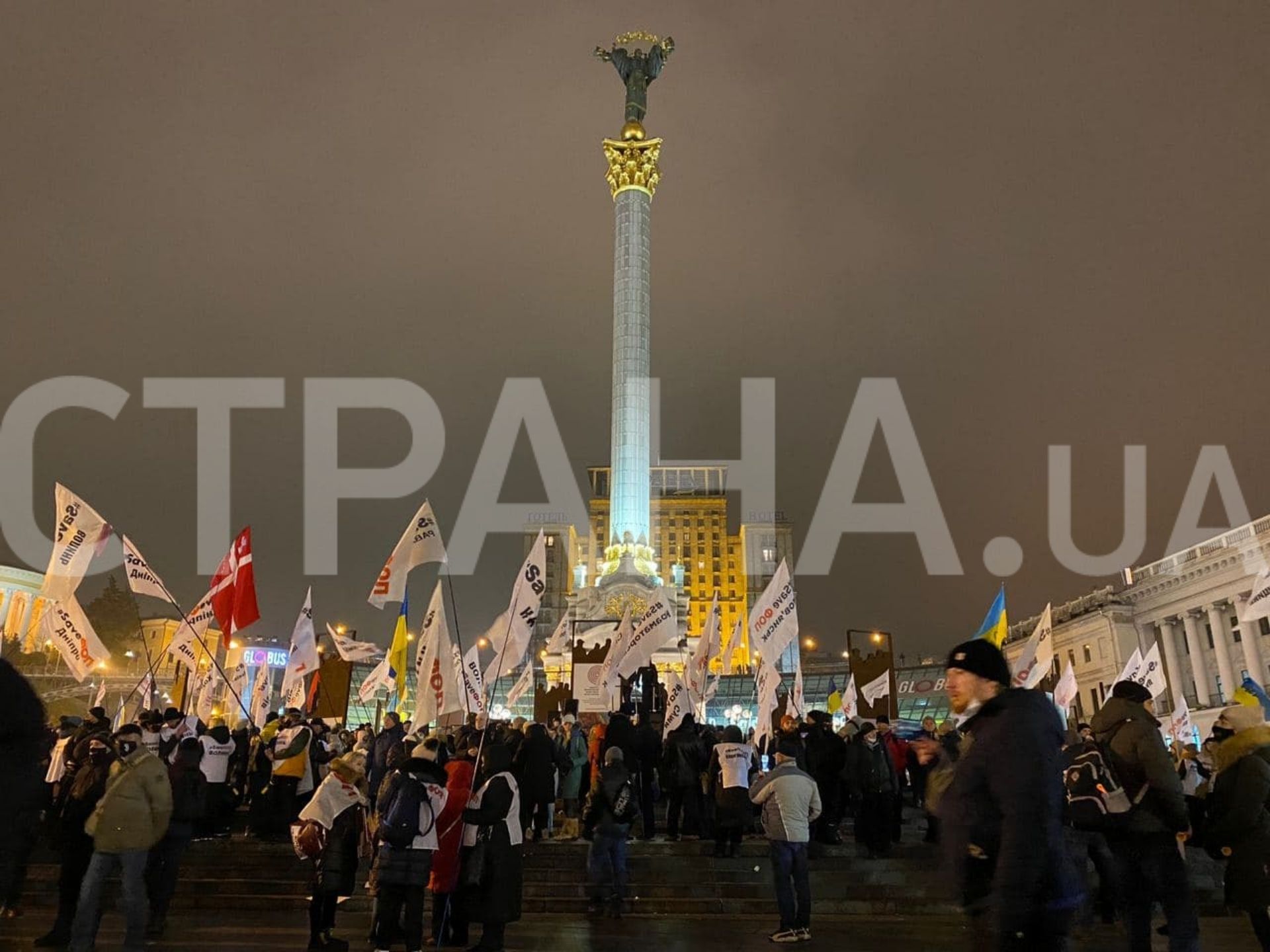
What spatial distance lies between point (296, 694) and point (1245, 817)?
2361 cm

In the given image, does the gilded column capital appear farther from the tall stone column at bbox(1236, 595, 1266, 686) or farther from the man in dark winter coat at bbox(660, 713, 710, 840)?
the man in dark winter coat at bbox(660, 713, 710, 840)

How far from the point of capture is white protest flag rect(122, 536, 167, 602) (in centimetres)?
1605

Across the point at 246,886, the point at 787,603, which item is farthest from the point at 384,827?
the point at 787,603

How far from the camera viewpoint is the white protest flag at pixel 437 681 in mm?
12930

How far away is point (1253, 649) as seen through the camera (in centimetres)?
4728

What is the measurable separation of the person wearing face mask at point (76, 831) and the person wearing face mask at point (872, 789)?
373 inches

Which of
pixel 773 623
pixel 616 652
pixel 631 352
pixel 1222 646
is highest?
pixel 631 352

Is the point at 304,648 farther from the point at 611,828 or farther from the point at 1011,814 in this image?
the point at 1011,814

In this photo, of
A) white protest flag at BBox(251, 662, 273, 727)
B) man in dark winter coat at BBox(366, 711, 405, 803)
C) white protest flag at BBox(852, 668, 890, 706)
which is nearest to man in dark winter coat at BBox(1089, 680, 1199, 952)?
man in dark winter coat at BBox(366, 711, 405, 803)

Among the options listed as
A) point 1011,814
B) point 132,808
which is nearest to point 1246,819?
point 1011,814

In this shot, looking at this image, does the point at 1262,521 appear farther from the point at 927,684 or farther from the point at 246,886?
the point at 246,886

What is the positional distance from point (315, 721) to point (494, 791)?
864cm

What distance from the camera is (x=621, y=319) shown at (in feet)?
237

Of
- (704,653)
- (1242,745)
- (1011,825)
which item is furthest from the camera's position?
(704,653)
